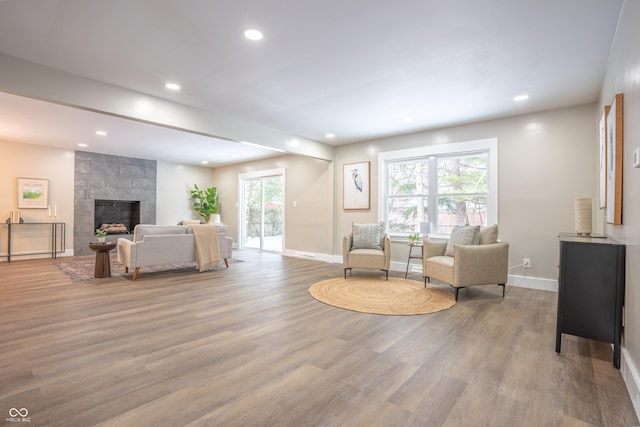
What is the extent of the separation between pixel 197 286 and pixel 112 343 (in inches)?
77.1

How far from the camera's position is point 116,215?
8578mm

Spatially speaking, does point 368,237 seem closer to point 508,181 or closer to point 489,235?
point 489,235

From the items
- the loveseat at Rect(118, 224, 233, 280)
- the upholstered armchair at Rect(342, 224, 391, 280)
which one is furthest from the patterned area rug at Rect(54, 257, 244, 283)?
the upholstered armchair at Rect(342, 224, 391, 280)

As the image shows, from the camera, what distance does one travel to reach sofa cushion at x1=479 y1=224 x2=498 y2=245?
4.11 m

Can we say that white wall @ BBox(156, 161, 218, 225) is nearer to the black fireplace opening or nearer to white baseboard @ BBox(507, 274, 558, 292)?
the black fireplace opening

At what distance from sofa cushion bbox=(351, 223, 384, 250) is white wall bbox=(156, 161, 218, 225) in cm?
643

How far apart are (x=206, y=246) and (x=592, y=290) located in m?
5.21

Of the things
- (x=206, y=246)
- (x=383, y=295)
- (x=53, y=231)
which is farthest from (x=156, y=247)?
(x=53, y=231)

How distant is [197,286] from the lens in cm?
441

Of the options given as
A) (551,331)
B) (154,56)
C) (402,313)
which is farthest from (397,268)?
(154,56)

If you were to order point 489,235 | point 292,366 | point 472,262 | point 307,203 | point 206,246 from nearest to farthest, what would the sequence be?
1. point 292,366
2. point 472,262
3. point 489,235
4. point 206,246
5. point 307,203

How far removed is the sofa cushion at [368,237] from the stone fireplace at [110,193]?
21.2 feet

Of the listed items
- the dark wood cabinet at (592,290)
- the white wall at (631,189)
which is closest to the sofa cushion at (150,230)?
the dark wood cabinet at (592,290)

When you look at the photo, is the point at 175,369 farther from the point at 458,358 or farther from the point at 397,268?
the point at 397,268
